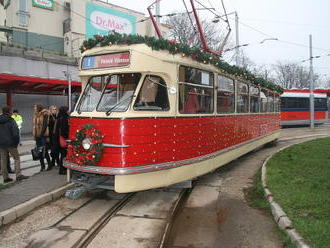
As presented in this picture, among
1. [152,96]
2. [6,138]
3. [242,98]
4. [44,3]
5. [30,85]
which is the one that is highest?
[44,3]

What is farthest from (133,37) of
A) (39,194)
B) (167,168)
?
(39,194)

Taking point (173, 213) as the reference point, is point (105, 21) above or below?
above

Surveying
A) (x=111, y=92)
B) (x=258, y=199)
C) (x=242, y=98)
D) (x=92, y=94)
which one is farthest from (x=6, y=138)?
(x=242, y=98)

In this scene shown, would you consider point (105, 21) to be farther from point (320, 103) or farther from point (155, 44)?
point (155, 44)

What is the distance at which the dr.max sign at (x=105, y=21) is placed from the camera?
3158 cm

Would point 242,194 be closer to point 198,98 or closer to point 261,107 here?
point 198,98

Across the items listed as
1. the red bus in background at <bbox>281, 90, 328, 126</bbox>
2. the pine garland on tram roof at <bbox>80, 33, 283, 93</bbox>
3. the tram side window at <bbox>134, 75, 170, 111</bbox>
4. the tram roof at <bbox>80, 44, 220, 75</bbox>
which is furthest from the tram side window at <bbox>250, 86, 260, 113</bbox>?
the red bus in background at <bbox>281, 90, 328, 126</bbox>

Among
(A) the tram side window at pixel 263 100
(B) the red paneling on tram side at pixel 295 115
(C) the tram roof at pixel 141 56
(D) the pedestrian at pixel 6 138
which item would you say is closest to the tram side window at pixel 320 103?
(B) the red paneling on tram side at pixel 295 115

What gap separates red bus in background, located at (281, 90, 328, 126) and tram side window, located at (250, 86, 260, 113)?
1615 cm

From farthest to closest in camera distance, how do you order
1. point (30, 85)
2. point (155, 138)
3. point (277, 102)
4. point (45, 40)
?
point (45, 40), point (30, 85), point (277, 102), point (155, 138)

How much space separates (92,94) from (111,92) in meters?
0.54

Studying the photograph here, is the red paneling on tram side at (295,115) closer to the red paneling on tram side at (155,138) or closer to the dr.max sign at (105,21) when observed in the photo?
the dr.max sign at (105,21)

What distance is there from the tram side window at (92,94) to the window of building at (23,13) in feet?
83.3

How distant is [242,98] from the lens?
32.9ft
